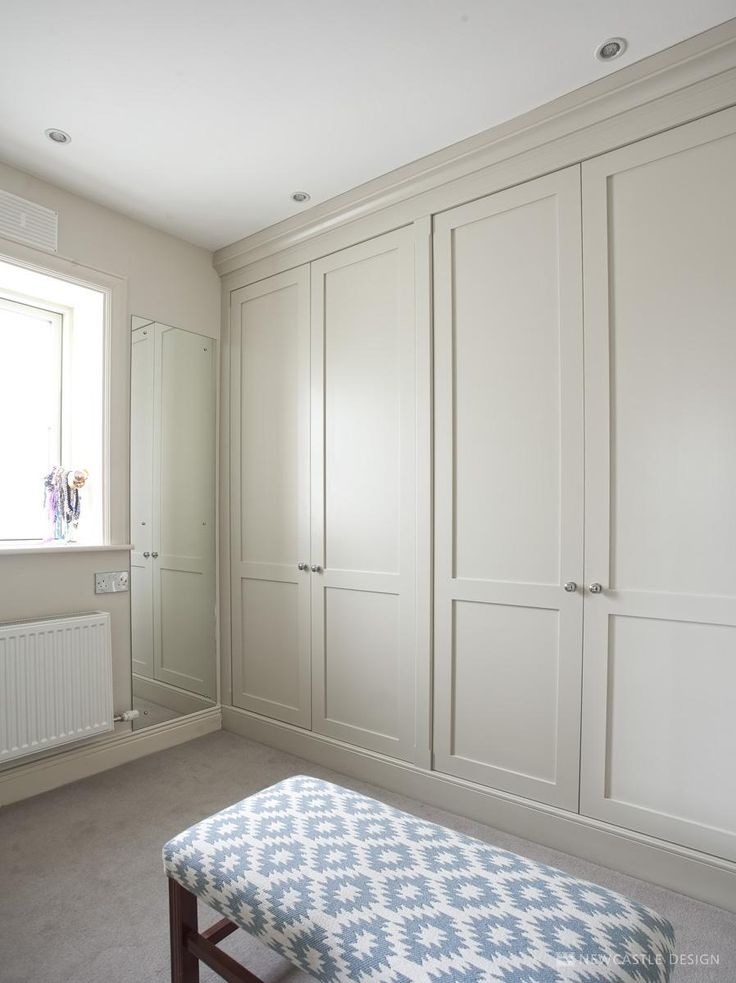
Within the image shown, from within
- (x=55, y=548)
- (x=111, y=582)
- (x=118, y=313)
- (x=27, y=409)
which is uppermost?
(x=118, y=313)

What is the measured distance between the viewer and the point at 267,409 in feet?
10.1

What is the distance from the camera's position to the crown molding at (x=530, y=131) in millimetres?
1775

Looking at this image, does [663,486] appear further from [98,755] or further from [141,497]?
[98,755]

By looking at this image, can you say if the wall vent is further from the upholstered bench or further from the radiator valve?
the upholstered bench

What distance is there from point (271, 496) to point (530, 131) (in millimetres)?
1984

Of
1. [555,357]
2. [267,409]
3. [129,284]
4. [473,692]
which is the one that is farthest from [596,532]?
[129,284]

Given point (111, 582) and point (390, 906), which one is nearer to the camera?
point (390, 906)

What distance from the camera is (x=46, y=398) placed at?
291 centimetres

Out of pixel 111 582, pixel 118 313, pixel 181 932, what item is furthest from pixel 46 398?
pixel 181 932

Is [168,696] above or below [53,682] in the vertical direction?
below

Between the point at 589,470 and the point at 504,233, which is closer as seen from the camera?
the point at 589,470

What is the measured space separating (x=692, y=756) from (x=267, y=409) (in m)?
2.38

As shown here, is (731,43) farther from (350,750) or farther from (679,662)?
(350,750)

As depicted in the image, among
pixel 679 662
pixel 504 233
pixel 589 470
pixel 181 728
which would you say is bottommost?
pixel 181 728
